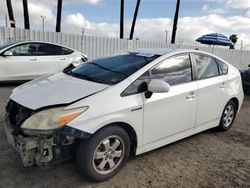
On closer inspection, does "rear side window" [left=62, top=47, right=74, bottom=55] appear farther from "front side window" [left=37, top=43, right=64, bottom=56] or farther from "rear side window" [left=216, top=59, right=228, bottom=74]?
"rear side window" [left=216, top=59, right=228, bottom=74]

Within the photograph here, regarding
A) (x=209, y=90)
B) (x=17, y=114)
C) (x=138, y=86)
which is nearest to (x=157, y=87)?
(x=138, y=86)

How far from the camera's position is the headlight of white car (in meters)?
2.60

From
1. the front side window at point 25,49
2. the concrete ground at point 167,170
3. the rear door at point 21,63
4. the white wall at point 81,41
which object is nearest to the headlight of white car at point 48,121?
the concrete ground at point 167,170

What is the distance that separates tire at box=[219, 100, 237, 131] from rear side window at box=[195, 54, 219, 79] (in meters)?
0.73

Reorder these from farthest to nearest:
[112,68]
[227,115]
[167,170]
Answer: [227,115] → [112,68] → [167,170]

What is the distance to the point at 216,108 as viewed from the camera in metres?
4.38

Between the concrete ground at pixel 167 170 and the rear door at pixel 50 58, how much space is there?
13.9 ft

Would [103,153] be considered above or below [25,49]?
below

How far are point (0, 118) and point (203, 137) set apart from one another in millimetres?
3813

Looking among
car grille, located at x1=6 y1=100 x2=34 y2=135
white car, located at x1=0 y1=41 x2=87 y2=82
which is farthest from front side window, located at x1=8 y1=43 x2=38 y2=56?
car grille, located at x1=6 y1=100 x2=34 y2=135

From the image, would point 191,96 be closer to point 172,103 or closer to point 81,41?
point 172,103

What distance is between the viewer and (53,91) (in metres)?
3.01

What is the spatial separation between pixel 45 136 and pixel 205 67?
9.45 ft

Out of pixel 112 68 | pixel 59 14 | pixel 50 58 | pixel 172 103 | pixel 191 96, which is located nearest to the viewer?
pixel 172 103
